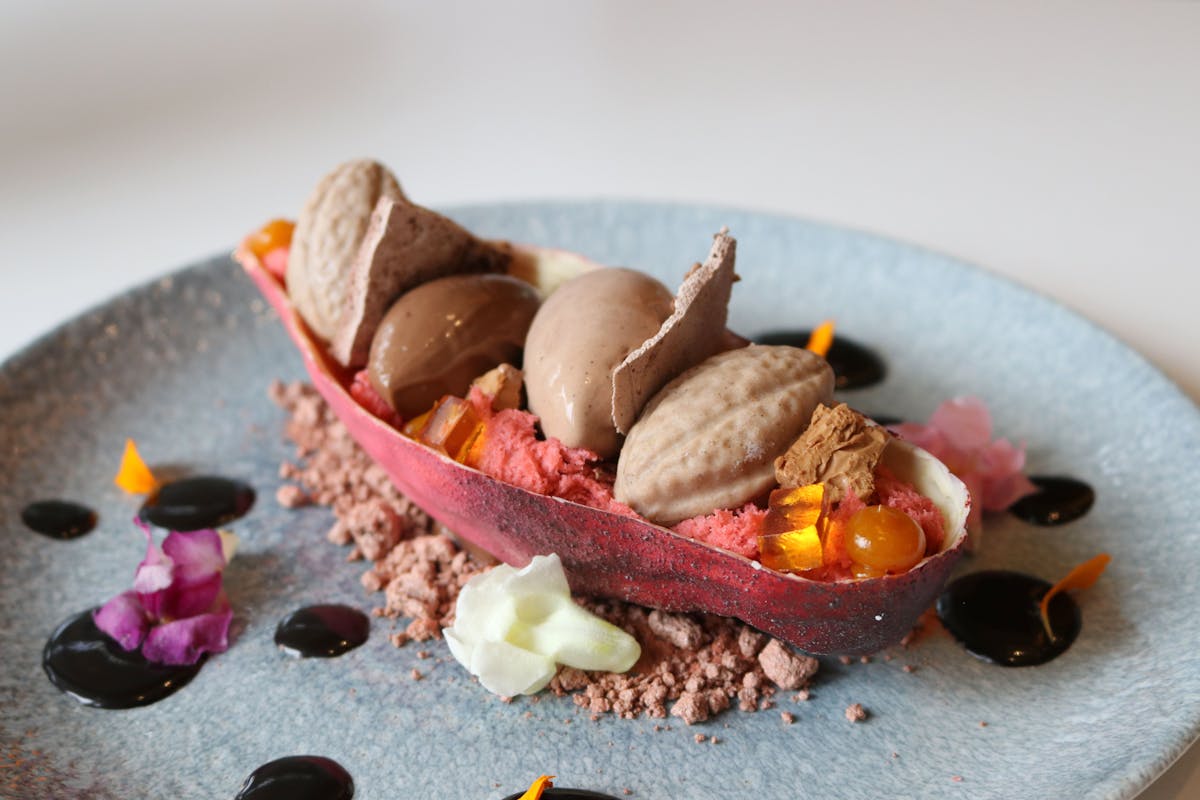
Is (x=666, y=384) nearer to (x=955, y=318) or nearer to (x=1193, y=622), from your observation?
(x=1193, y=622)

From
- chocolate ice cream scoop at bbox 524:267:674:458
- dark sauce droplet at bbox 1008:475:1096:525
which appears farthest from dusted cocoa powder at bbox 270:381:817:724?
dark sauce droplet at bbox 1008:475:1096:525

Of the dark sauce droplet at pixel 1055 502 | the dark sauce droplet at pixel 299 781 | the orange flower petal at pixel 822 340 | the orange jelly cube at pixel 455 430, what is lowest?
the dark sauce droplet at pixel 299 781

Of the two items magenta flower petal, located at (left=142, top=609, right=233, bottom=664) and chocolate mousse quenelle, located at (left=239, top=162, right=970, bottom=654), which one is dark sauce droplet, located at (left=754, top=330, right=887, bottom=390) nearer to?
chocolate mousse quenelle, located at (left=239, top=162, right=970, bottom=654)

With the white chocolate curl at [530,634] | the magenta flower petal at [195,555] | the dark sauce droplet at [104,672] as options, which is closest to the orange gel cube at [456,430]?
the white chocolate curl at [530,634]

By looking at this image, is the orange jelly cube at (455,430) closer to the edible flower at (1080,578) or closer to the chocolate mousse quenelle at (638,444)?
the chocolate mousse quenelle at (638,444)

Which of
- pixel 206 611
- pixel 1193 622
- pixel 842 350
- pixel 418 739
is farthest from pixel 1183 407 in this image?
pixel 206 611

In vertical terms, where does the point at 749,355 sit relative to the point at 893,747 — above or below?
above

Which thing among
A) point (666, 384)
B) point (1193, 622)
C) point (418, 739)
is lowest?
point (418, 739)
